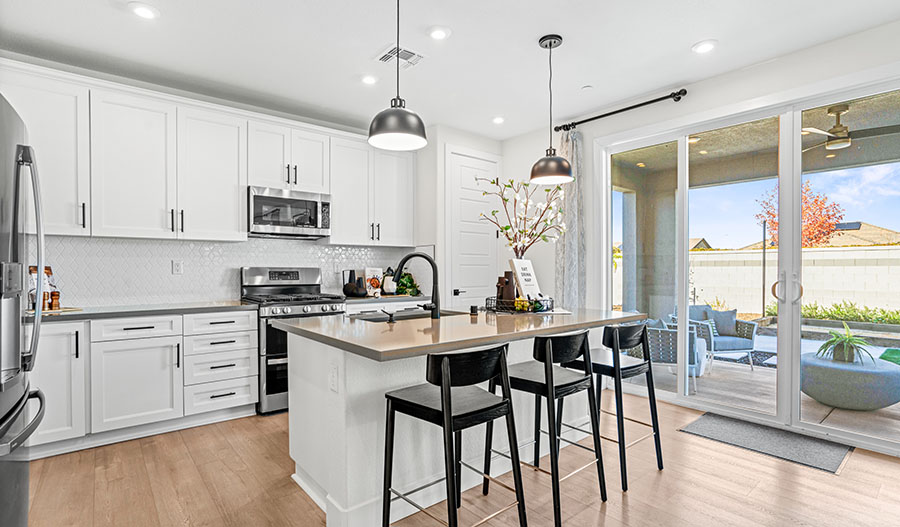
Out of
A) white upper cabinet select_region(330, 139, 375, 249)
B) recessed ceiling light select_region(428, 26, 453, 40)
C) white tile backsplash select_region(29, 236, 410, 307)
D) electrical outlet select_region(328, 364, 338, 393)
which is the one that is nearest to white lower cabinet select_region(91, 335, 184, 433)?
white tile backsplash select_region(29, 236, 410, 307)

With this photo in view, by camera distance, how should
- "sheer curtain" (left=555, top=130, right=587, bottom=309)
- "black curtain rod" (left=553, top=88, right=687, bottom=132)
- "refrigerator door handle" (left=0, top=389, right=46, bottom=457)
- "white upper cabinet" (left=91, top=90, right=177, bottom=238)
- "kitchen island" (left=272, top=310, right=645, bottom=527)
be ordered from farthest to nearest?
"sheer curtain" (left=555, top=130, right=587, bottom=309)
"black curtain rod" (left=553, top=88, right=687, bottom=132)
"white upper cabinet" (left=91, top=90, right=177, bottom=238)
"kitchen island" (left=272, top=310, right=645, bottom=527)
"refrigerator door handle" (left=0, top=389, right=46, bottom=457)

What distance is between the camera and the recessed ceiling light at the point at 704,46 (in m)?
3.13

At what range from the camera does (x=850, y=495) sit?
2434mm

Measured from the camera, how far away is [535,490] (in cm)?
249

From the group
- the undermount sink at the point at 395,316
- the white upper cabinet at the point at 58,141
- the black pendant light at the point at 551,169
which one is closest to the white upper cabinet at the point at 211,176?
the white upper cabinet at the point at 58,141

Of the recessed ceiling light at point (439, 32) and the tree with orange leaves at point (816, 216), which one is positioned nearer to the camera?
the recessed ceiling light at point (439, 32)

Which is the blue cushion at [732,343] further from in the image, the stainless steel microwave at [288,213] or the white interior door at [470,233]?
the stainless steel microwave at [288,213]

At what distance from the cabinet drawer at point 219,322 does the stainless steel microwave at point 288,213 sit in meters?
0.78

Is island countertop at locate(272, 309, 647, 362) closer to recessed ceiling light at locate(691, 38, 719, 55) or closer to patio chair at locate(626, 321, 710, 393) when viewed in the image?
patio chair at locate(626, 321, 710, 393)

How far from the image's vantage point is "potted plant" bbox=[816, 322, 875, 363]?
3137mm

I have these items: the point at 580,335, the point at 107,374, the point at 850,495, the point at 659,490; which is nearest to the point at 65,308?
the point at 107,374

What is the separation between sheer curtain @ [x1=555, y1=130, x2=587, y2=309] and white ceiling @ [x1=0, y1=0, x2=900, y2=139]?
2.01 feet

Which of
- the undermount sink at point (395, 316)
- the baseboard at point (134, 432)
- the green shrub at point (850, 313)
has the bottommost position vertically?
the baseboard at point (134, 432)

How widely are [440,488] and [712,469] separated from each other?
1.67 meters
